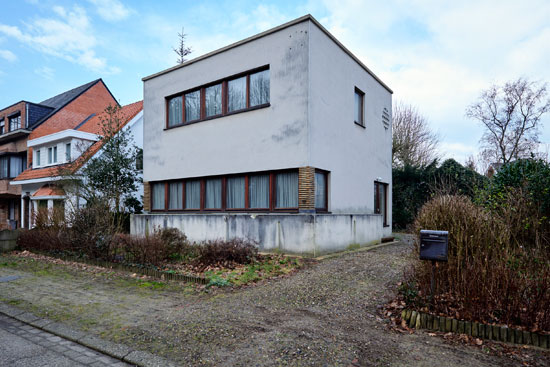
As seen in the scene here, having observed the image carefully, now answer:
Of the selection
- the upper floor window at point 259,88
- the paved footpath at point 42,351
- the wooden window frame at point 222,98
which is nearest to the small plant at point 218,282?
the paved footpath at point 42,351

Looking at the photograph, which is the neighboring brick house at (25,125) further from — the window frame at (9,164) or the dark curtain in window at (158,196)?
the dark curtain in window at (158,196)

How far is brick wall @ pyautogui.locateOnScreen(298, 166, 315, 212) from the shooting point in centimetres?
1080

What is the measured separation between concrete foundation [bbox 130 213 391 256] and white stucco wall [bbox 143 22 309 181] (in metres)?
1.72

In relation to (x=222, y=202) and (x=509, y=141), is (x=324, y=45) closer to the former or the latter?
(x=222, y=202)

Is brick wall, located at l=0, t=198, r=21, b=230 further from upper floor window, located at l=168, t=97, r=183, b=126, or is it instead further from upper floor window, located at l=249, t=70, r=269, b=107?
upper floor window, located at l=249, t=70, r=269, b=107

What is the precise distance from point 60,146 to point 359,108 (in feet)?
59.5

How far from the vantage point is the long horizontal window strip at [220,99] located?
1236cm

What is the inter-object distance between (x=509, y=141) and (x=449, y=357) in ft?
97.8

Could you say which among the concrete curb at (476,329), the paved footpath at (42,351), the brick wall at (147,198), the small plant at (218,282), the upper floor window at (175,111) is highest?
the upper floor window at (175,111)

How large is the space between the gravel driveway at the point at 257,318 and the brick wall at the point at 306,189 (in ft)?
8.09

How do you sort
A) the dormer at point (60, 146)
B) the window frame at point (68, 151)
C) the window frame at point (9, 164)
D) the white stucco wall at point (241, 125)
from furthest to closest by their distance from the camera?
1. the window frame at point (9, 164)
2. the window frame at point (68, 151)
3. the dormer at point (60, 146)
4. the white stucco wall at point (241, 125)

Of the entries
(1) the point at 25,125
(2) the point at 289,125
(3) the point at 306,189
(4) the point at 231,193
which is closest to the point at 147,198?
(4) the point at 231,193

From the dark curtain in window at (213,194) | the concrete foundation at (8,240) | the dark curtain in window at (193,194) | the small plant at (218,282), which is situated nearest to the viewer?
the small plant at (218,282)

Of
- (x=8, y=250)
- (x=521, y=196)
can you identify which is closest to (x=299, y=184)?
(x=521, y=196)
